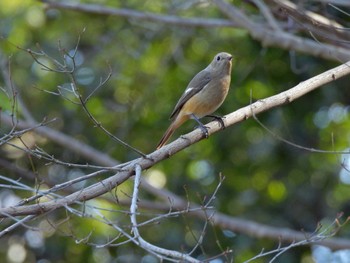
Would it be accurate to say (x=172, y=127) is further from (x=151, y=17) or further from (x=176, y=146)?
(x=151, y=17)

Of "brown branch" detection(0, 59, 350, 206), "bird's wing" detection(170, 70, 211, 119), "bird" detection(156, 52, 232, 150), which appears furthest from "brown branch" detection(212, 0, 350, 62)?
"brown branch" detection(0, 59, 350, 206)

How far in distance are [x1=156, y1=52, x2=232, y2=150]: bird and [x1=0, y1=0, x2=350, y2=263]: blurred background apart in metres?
1.84

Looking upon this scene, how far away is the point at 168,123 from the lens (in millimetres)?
10414

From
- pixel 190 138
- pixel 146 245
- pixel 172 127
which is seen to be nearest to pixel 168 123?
pixel 172 127

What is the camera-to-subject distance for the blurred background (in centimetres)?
1008

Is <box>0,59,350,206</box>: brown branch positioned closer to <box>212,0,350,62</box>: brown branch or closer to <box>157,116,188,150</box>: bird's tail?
<box>157,116,188,150</box>: bird's tail

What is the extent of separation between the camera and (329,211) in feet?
35.0

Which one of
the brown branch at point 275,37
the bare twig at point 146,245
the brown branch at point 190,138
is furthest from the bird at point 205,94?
the bare twig at point 146,245

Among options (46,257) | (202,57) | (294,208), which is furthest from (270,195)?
(46,257)

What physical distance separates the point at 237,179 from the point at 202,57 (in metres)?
1.69

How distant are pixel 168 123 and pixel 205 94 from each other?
106 inches

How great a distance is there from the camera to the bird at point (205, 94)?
25.4 feet

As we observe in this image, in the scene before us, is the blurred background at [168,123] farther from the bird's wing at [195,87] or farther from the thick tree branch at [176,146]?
the thick tree branch at [176,146]

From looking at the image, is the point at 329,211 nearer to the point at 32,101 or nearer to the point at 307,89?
the point at 32,101
